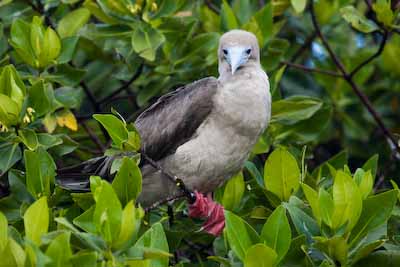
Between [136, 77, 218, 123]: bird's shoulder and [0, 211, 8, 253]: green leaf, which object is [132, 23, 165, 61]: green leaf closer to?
[136, 77, 218, 123]: bird's shoulder

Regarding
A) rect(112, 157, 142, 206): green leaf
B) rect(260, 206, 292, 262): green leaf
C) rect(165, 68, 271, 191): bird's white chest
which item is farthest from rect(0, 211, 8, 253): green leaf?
rect(165, 68, 271, 191): bird's white chest

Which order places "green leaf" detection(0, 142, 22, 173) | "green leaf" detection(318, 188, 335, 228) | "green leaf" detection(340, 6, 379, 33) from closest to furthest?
"green leaf" detection(318, 188, 335, 228)
"green leaf" detection(0, 142, 22, 173)
"green leaf" detection(340, 6, 379, 33)

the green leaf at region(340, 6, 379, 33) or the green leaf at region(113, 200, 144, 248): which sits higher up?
the green leaf at region(113, 200, 144, 248)

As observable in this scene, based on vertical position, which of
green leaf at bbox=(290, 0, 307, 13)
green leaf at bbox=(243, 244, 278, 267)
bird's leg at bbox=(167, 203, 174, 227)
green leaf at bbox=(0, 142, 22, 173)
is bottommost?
bird's leg at bbox=(167, 203, 174, 227)

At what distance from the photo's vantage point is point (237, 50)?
229 inches

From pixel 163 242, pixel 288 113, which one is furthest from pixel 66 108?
pixel 163 242

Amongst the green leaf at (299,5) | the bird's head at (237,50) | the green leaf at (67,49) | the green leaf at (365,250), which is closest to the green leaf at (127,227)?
the green leaf at (365,250)

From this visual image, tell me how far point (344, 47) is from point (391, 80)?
43cm

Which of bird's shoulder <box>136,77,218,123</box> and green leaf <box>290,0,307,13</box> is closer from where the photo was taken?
bird's shoulder <box>136,77,218,123</box>

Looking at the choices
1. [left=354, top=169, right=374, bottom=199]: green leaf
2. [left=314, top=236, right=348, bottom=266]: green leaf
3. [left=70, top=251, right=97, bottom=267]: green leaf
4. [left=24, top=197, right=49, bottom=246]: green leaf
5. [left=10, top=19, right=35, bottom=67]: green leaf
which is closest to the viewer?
[left=70, top=251, right=97, bottom=267]: green leaf

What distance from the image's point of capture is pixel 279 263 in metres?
4.39

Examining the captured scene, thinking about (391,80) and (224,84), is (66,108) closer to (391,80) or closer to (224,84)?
(224,84)

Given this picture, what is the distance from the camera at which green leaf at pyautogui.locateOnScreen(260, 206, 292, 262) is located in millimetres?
4352

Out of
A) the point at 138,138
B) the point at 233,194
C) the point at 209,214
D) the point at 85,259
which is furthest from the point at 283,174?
the point at 85,259
